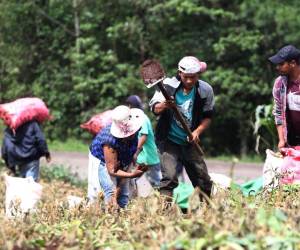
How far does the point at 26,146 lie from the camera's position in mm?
11391

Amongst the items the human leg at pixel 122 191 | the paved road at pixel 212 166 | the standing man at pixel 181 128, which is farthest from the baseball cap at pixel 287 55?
the paved road at pixel 212 166

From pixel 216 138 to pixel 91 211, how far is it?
18137mm

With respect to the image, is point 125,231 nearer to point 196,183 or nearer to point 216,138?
point 196,183

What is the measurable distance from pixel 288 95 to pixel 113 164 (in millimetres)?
1830

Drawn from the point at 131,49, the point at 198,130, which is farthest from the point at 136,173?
the point at 131,49

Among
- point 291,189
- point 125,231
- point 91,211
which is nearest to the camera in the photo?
point 125,231

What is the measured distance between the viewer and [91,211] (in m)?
5.69

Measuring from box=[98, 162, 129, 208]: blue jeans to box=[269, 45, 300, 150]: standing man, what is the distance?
159 cm

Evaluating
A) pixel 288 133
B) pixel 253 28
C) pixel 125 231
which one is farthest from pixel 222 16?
pixel 125 231

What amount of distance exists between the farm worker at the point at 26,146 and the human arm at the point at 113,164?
3723mm

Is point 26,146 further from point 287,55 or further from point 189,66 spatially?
point 287,55

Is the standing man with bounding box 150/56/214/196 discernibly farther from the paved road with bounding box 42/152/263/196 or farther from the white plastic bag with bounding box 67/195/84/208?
the paved road with bounding box 42/152/263/196

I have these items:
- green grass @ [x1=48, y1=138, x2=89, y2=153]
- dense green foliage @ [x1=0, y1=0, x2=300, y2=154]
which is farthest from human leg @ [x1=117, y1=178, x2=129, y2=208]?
green grass @ [x1=48, y1=138, x2=89, y2=153]

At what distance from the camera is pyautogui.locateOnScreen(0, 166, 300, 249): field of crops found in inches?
175
